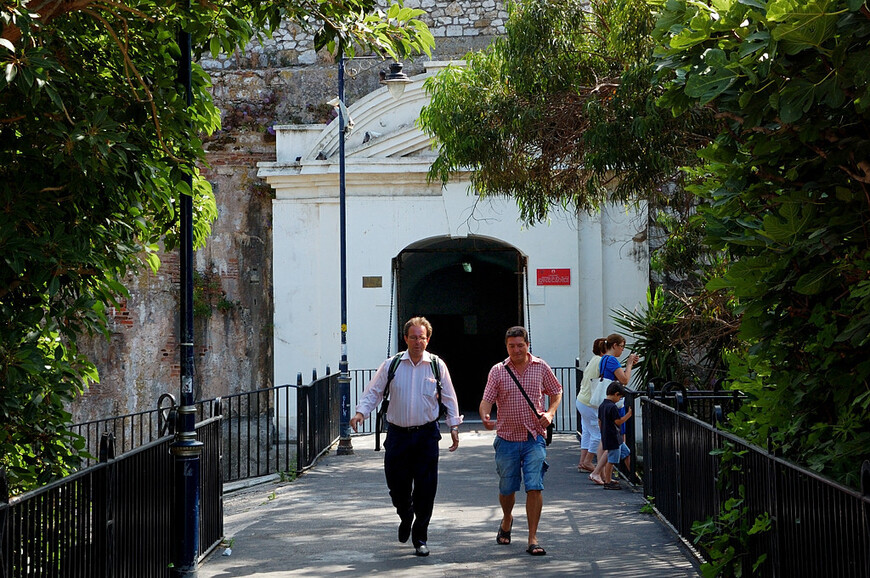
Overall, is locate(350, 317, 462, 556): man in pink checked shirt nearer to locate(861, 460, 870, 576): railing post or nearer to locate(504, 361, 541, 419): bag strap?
locate(504, 361, 541, 419): bag strap

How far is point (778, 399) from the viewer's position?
5637mm

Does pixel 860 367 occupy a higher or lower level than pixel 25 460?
higher

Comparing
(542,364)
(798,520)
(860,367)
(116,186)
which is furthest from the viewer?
(542,364)

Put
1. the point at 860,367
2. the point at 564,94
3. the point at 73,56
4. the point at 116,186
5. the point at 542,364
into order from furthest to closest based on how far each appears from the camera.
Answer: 1. the point at 564,94
2. the point at 542,364
3. the point at 73,56
4. the point at 116,186
5. the point at 860,367

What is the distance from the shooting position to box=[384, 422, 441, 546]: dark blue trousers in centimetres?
895

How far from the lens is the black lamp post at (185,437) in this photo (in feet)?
24.8

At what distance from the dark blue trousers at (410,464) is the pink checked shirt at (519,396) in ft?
2.02

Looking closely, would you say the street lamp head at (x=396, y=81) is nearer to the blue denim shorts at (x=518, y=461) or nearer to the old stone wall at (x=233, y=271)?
the old stone wall at (x=233, y=271)

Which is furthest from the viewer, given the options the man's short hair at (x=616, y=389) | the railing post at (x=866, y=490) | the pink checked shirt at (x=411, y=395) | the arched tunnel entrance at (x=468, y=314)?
the arched tunnel entrance at (x=468, y=314)

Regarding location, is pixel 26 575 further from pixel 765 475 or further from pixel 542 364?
pixel 542 364

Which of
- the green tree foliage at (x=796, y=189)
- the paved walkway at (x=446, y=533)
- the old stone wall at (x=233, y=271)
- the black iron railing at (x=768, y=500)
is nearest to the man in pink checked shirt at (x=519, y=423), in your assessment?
the paved walkway at (x=446, y=533)

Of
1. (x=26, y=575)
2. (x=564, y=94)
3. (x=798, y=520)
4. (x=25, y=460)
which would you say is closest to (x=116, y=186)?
(x=25, y=460)

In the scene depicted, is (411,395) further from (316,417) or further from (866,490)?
(316,417)

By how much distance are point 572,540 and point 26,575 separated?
556cm
